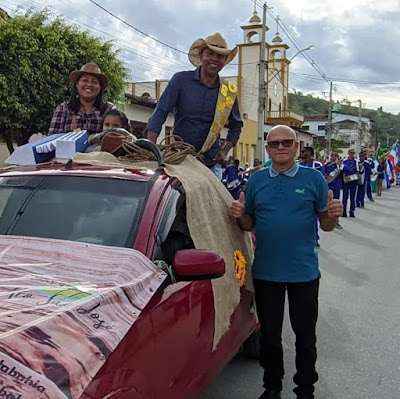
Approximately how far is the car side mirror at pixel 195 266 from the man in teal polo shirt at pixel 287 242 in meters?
0.98

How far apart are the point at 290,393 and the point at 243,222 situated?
1.36m

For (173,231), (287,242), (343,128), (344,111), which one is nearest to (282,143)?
(287,242)

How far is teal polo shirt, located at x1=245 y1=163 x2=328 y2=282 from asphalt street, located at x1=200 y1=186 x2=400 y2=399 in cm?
107

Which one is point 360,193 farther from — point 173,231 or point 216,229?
point 173,231

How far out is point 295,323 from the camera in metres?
3.56

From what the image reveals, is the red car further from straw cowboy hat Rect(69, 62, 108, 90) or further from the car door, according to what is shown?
straw cowboy hat Rect(69, 62, 108, 90)

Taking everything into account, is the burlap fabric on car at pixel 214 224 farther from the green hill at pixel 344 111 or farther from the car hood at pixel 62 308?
the green hill at pixel 344 111

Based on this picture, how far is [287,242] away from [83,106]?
2.82m

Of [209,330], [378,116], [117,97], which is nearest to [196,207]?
[209,330]

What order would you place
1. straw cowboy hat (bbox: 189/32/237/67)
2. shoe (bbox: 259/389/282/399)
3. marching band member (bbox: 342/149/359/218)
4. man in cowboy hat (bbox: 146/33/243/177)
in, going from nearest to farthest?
1. shoe (bbox: 259/389/282/399)
2. straw cowboy hat (bbox: 189/32/237/67)
3. man in cowboy hat (bbox: 146/33/243/177)
4. marching band member (bbox: 342/149/359/218)

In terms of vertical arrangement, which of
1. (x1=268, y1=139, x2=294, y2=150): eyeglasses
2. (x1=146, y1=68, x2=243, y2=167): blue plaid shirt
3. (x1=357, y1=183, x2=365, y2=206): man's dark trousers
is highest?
(x1=146, y1=68, x2=243, y2=167): blue plaid shirt

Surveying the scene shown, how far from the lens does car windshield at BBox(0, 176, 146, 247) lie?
272 centimetres

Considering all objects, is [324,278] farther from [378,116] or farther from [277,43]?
[378,116]

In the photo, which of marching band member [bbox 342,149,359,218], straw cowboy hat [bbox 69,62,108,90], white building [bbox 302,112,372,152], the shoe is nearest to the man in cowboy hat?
straw cowboy hat [bbox 69,62,108,90]
